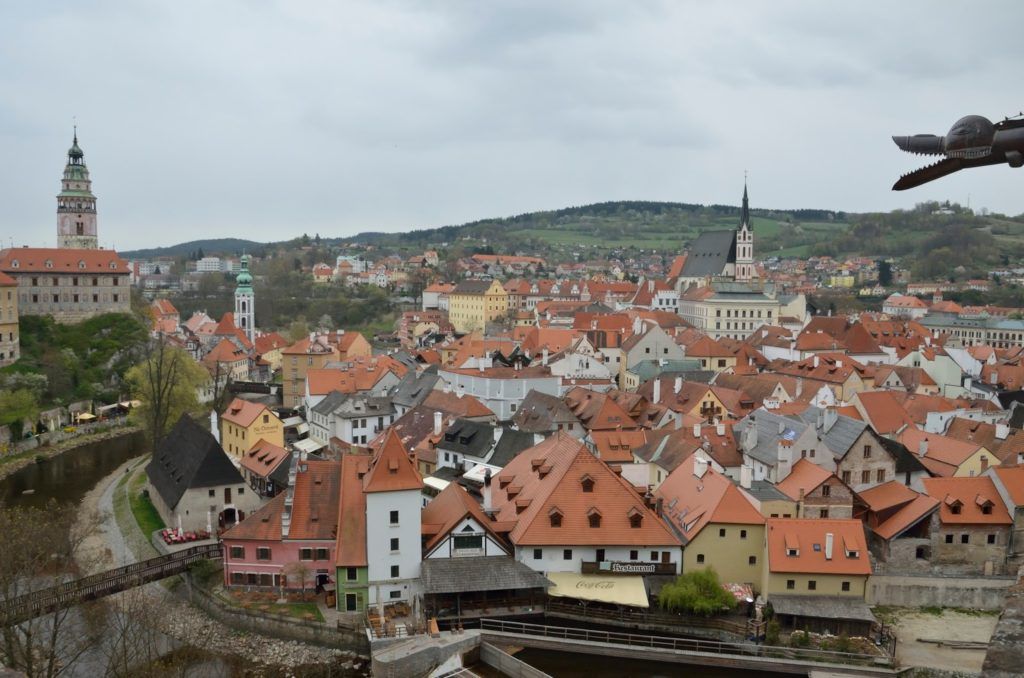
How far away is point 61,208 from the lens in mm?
87250

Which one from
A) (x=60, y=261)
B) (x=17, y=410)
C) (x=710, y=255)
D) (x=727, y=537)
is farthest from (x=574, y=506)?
(x=710, y=255)

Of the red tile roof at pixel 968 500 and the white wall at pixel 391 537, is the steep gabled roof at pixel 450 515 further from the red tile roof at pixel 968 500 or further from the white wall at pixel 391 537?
the red tile roof at pixel 968 500

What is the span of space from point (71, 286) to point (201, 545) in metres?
50.2

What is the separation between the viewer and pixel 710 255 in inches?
4112

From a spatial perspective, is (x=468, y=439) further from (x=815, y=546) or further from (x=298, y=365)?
(x=298, y=365)

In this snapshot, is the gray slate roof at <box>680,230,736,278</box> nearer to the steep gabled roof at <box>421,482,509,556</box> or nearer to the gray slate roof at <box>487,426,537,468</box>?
the gray slate roof at <box>487,426,537,468</box>

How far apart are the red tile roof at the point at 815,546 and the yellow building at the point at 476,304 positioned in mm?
78870

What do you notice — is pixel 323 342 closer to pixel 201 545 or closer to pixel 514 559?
pixel 201 545

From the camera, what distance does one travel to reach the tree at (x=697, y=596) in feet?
84.0

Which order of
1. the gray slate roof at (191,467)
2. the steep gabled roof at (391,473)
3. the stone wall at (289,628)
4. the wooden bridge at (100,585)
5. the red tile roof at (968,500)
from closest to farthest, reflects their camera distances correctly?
1. the wooden bridge at (100,585)
2. the stone wall at (289,628)
3. the steep gabled roof at (391,473)
4. the red tile roof at (968,500)
5. the gray slate roof at (191,467)

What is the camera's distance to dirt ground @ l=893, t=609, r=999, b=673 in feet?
77.0

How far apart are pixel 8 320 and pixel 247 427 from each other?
31715 mm

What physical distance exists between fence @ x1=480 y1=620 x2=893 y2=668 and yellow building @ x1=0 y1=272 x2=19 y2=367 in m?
53.2

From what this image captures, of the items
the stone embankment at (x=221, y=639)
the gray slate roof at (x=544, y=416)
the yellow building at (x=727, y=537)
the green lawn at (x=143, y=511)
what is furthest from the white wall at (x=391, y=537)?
the gray slate roof at (x=544, y=416)
